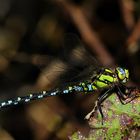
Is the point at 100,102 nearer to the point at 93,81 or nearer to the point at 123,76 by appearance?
the point at 123,76

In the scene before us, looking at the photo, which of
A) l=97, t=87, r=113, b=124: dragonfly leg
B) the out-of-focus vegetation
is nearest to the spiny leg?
l=97, t=87, r=113, b=124: dragonfly leg

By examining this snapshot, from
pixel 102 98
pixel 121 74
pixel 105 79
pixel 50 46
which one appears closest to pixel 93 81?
pixel 105 79

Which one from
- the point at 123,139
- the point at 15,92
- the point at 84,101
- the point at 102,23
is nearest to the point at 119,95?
the point at 123,139

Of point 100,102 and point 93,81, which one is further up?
point 93,81

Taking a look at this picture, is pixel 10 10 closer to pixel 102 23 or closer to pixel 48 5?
pixel 48 5

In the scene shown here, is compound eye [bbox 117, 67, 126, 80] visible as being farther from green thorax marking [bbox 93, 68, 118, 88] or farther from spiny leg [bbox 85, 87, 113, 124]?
spiny leg [bbox 85, 87, 113, 124]

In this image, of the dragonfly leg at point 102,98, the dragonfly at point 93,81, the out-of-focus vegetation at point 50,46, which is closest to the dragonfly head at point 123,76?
the dragonfly at point 93,81

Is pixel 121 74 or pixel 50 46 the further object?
pixel 50 46

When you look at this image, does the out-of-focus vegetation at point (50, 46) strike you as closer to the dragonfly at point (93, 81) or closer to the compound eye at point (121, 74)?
the dragonfly at point (93, 81)
